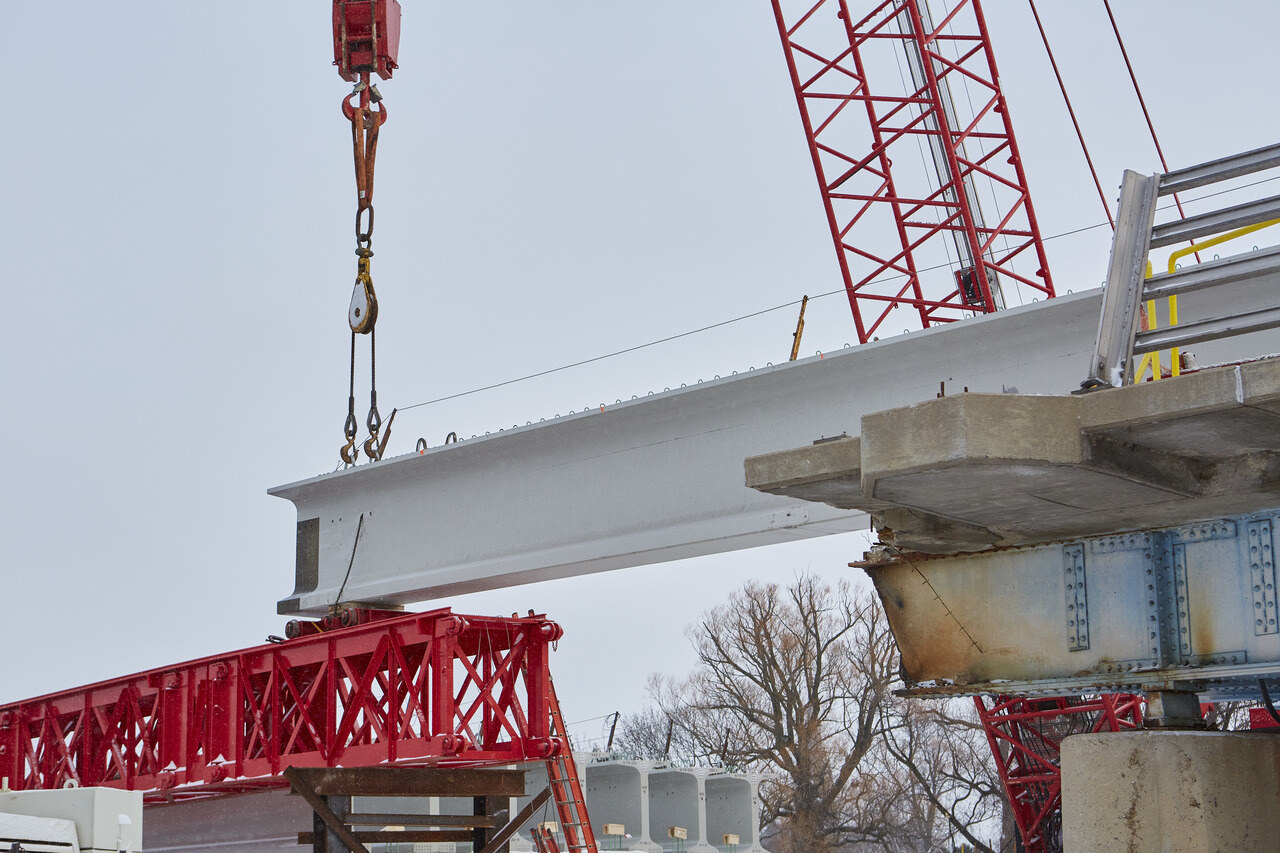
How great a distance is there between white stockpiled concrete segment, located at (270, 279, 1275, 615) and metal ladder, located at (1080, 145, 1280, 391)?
17.4 feet

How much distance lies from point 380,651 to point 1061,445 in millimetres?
9728

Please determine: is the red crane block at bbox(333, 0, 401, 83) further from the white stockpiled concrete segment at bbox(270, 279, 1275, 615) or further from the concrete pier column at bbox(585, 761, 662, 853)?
the concrete pier column at bbox(585, 761, 662, 853)

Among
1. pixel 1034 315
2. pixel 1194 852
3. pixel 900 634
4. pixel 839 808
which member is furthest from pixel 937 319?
pixel 839 808

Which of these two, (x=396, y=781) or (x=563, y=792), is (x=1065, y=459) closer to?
(x=563, y=792)

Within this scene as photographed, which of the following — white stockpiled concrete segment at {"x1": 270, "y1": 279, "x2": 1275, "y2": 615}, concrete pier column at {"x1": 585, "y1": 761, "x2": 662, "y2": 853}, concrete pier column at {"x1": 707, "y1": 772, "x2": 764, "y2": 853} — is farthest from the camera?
concrete pier column at {"x1": 707, "y1": 772, "x2": 764, "y2": 853}

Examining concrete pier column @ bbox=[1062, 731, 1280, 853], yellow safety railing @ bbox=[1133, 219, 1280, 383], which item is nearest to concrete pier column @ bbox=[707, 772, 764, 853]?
concrete pier column @ bbox=[1062, 731, 1280, 853]

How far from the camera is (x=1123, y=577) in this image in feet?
30.9

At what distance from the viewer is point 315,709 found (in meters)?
17.8

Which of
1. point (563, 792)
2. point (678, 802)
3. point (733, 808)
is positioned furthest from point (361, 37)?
point (733, 808)

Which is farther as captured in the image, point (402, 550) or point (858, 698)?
point (858, 698)

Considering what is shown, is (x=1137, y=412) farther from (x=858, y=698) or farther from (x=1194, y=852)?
(x=858, y=698)

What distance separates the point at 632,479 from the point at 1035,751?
1524cm

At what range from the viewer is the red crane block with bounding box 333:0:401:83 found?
1977 centimetres

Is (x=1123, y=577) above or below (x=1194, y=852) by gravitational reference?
above
